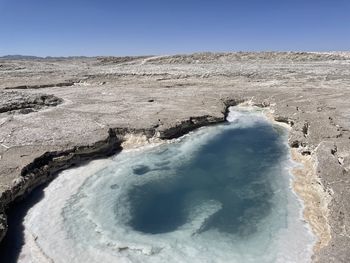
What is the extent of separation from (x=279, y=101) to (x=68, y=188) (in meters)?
26.4

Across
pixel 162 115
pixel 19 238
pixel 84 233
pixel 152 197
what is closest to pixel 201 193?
pixel 152 197

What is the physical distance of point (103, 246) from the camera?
14500 mm

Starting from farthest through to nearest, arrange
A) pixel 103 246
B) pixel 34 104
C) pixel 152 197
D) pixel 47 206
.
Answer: pixel 34 104
pixel 152 197
pixel 47 206
pixel 103 246

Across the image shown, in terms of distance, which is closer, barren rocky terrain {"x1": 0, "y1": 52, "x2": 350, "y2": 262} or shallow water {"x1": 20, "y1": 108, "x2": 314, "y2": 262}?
shallow water {"x1": 20, "y1": 108, "x2": 314, "y2": 262}

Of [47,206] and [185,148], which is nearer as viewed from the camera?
[47,206]

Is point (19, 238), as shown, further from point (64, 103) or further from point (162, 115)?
point (64, 103)

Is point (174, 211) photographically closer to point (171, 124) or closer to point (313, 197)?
point (313, 197)

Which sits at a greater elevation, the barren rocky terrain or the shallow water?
the barren rocky terrain

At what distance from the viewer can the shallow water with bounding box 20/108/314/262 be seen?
1414 cm

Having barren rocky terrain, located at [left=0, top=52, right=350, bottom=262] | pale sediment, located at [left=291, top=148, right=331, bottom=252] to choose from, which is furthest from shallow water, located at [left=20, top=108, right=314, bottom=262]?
barren rocky terrain, located at [left=0, top=52, right=350, bottom=262]

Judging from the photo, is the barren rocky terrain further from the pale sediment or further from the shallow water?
the shallow water

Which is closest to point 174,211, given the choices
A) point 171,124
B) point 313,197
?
point 313,197

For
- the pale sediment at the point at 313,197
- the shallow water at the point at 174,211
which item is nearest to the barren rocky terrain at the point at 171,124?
the pale sediment at the point at 313,197

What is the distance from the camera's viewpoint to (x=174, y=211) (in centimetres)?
1752
